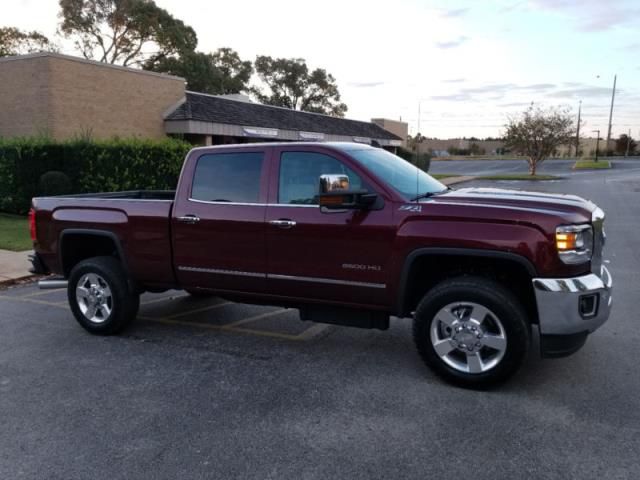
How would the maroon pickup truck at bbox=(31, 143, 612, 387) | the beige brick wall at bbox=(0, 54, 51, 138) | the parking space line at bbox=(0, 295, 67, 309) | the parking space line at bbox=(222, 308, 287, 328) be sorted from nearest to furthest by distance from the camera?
1. the maroon pickup truck at bbox=(31, 143, 612, 387)
2. the parking space line at bbox=(222, 308, 287, 328)
3. the parking space line at bbox=(0, 295, 67, 309)
4. the beige brick wall at bbox=(0, 54, 51, 138)

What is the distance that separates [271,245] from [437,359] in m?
1.70

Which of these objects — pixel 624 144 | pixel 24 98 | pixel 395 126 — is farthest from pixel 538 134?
pixel 624 144

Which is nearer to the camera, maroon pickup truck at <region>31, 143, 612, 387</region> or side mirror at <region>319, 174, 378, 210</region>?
maroon pickup truck at <region>31, 143, 612, 387</region>

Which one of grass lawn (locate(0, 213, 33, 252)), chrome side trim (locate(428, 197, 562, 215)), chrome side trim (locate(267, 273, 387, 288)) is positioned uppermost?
chrome side trim (locate(428, 197, 562, 215))

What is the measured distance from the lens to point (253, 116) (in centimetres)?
2911

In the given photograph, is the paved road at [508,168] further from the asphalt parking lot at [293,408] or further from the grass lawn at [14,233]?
the asphalt parking lot at [293,408]

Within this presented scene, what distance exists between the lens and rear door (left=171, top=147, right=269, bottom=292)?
16.3 ft

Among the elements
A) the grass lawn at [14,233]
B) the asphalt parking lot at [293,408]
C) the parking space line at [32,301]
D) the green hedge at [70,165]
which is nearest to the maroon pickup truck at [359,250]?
the asphalt parking lot at [293,408]

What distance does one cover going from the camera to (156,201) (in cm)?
543

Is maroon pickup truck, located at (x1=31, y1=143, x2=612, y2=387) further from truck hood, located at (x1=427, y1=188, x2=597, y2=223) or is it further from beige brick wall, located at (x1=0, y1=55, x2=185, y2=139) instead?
beige brick wall, located at (x1=0, y1=55, x2=185, y2=139)

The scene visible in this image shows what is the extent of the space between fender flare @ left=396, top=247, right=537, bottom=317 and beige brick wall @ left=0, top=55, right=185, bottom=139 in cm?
1720

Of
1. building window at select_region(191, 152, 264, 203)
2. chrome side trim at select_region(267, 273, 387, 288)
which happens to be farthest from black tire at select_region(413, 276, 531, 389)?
building window at select_region(191, 152, 264, 203)

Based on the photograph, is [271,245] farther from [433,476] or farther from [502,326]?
[433,476]

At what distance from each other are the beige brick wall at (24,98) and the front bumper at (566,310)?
18980 mm
